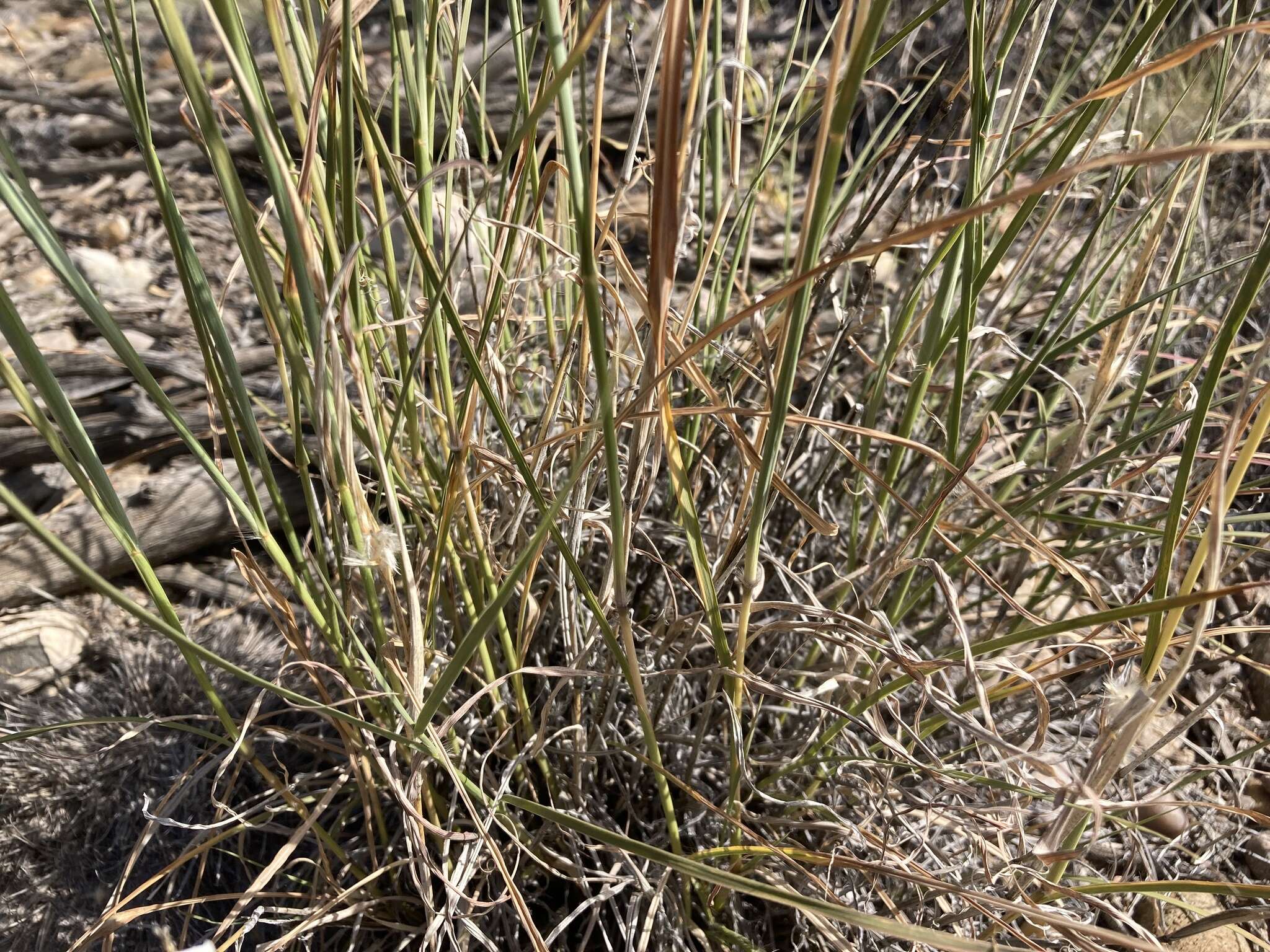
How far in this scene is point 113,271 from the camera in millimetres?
1638

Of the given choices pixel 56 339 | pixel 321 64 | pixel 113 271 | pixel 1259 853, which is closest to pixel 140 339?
pixel 56 339

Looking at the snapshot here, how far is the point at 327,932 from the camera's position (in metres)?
0.80

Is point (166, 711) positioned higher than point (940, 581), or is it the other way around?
point (940, 581)

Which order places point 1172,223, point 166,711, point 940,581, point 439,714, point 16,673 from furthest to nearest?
1. point 1172,223
2. point 16,673
3. point 166,711
4. point 439,714
5. point 940,581

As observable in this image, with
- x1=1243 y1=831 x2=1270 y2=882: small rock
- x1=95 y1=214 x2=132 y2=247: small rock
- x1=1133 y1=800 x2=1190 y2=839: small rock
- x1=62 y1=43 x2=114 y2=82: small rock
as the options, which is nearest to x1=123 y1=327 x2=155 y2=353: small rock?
x1=95 y1=214 x2=132 y2=247: small rock

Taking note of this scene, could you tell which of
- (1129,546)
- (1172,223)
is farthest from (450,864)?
(1172,223)

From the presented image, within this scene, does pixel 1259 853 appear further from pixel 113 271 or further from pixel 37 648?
pixel 113 271

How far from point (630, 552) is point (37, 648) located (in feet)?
2.74

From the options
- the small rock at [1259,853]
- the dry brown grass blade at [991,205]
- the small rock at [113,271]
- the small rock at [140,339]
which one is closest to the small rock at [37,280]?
the small rock at [113,271]

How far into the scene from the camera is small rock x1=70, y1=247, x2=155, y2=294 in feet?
5.29

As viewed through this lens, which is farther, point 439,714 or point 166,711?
point 166,711

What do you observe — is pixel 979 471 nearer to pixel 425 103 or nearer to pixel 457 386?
pixel 457 386

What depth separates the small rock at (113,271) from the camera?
63.4 inches

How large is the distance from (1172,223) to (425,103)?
1.10 metres
